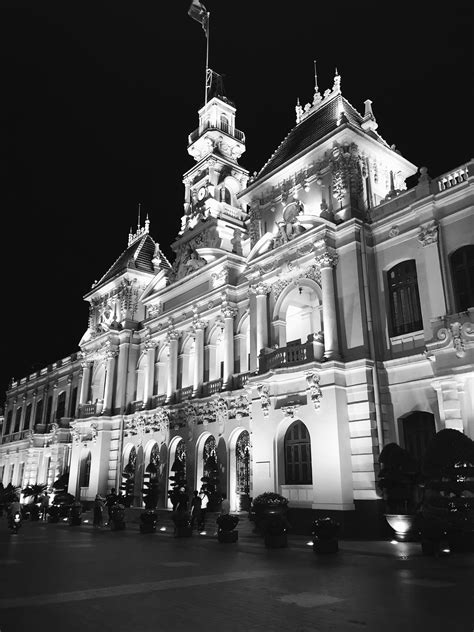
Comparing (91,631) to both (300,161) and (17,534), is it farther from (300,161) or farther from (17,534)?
(300,161)

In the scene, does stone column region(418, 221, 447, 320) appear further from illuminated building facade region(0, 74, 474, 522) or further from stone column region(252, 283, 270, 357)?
stone column region(252, 283, 270, 357)

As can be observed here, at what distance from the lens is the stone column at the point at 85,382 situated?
145 ft

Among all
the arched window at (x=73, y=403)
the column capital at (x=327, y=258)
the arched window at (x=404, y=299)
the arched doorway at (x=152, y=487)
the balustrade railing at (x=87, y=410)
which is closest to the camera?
the arched window at (x=404, y=299)

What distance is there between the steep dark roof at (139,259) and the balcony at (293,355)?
22421 mm

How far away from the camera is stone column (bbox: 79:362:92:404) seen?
44.2 meters

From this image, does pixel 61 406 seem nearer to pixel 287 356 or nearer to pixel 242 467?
pixel 242 467

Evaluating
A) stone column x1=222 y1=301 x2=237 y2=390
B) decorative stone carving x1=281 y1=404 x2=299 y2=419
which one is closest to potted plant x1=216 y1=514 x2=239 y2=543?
decorative stone carving x1=281 y1=404 x2=299 y2=419

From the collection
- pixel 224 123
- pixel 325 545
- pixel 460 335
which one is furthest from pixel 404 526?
pixel 224 123

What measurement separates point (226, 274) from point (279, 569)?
2263 cm

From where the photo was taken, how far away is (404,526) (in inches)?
739

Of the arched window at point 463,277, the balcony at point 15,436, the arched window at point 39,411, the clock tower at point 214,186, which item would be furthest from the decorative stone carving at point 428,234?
the arched window at point 39,411

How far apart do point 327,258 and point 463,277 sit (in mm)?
6136

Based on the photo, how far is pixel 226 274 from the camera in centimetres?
3372

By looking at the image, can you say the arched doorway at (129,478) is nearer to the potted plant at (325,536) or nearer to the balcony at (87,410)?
the balcony at (87,410)
